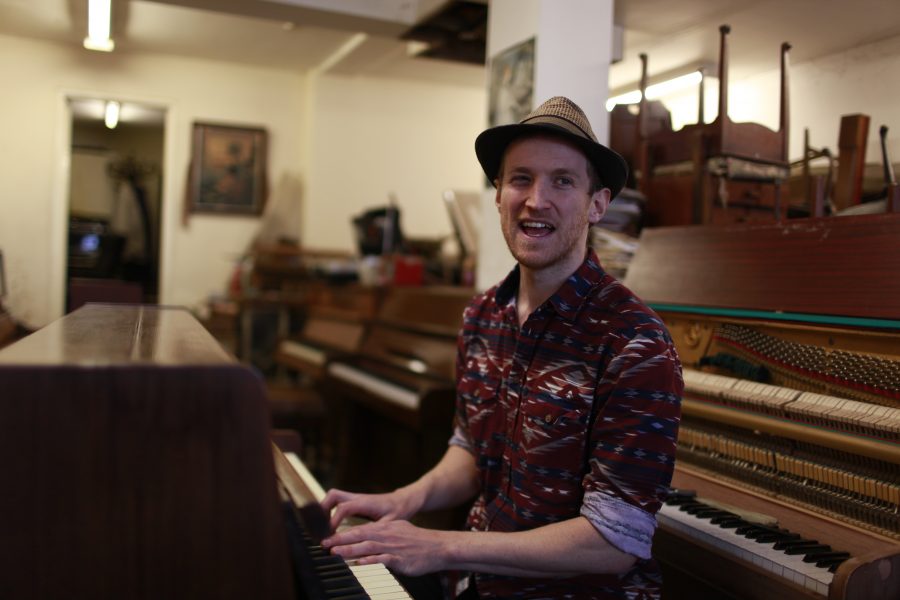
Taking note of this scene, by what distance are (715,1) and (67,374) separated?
319 centimetres

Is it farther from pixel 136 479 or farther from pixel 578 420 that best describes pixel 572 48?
pixel 136 479

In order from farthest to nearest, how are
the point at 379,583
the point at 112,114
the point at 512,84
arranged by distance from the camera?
the point at 112,114
the point at 512,84
the point at 379,583

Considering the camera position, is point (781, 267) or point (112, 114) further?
point (112, 114)

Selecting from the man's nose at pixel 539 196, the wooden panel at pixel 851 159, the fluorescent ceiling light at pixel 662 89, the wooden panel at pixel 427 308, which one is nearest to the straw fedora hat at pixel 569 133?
the man's nose at pixel 539 196

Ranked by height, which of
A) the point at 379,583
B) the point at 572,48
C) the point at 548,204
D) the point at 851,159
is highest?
the point at 572,48

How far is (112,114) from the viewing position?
7.18 metres

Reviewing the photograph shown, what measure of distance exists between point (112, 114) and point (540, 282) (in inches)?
251

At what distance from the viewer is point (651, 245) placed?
2711 millimetres

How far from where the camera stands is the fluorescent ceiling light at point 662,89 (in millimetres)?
3680

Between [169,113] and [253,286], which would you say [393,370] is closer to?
[253,286]

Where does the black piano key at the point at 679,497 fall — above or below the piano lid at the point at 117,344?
below

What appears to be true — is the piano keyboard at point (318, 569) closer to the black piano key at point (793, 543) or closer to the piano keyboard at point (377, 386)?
the black piano key at point (793, 543)

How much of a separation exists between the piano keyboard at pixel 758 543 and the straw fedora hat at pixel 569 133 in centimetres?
79

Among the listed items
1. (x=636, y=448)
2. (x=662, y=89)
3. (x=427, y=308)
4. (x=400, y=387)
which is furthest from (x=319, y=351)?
(x=636, y=448)
